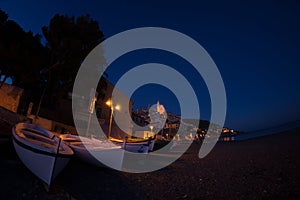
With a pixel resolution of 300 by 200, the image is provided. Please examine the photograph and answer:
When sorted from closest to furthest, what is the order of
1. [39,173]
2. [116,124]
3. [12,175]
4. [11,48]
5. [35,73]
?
1. [39,173]
2. [12,175]
3. [11,48]
4. [35,73]
5. [116,124]

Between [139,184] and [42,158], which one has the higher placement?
[42,158]

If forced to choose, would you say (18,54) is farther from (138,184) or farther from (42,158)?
(138,184)

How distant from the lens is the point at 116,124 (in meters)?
24.5

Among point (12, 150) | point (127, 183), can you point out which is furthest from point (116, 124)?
point (127, 183)

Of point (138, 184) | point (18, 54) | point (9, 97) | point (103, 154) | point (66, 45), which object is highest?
point (66, 45)

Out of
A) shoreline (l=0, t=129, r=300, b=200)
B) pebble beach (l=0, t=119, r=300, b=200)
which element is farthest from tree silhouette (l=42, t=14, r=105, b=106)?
shoreline (l=0, t=129, r=300, b=200)

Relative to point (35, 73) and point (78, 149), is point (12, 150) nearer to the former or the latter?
point (78, 149)

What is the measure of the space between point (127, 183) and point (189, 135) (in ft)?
196

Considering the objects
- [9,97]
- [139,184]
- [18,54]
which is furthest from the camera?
[9,97]

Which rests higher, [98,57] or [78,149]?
[98,57]

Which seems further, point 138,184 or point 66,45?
point 66,45

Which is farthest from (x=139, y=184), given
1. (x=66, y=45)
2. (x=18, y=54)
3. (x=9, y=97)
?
(x=18, y=54)

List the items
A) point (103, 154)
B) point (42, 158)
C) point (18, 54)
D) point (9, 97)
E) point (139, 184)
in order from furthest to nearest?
point (9, 97)
point (18, 54)
point (103, 154)
point (139, 184)
point (42, 158)

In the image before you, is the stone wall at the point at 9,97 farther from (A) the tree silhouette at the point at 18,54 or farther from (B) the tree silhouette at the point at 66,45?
(B) the tree silhouette at the point at 66,45
